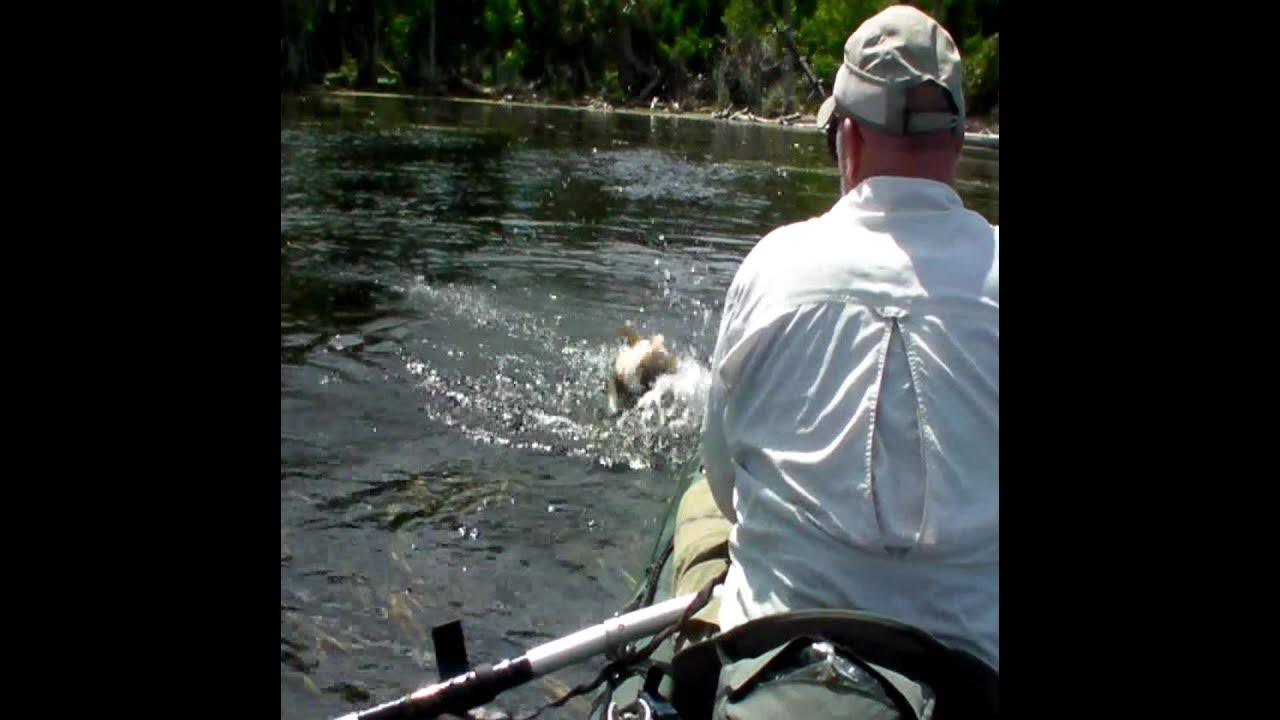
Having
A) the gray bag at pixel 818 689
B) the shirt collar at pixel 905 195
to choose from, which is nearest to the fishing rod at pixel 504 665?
the gray bag at pixel 818 689

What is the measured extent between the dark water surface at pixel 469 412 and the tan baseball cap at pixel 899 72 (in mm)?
805

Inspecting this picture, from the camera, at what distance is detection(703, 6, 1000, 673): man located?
2.59 meters

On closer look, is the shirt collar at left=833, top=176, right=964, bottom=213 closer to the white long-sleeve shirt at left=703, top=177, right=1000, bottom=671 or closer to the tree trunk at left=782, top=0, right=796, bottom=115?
the white long-sleeve shirt at left=703, top=177, right=1000, bottom=671

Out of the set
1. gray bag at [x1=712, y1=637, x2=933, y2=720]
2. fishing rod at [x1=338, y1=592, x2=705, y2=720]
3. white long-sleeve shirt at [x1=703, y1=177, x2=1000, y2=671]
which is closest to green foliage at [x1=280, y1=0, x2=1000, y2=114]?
fishing rod at [x1=338, y1=592, x2=705, y2=720]

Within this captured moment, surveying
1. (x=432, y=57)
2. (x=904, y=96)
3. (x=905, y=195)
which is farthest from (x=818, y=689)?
(x=432, y=57)

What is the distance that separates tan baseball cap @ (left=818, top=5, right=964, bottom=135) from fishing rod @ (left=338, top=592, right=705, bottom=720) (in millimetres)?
1412

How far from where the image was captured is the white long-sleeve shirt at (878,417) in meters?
2.59
